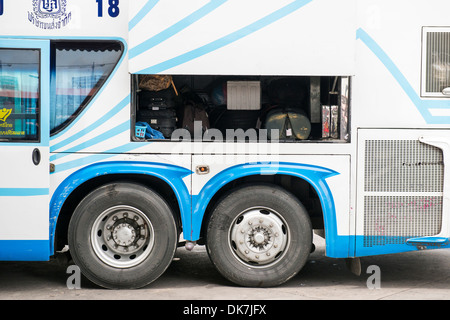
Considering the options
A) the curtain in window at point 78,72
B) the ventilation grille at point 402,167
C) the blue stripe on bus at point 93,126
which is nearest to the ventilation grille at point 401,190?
the ventilation grille at point 402,167

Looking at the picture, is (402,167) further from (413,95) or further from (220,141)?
(220,141)

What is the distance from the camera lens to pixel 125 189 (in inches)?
242

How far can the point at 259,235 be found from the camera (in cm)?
621

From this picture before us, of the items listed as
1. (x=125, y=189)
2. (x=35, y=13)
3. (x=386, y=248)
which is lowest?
(x=386, y=248)

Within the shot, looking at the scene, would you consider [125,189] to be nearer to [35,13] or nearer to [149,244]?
[149,244]

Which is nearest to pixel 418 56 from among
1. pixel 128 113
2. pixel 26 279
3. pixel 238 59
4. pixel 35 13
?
pixel 238 59

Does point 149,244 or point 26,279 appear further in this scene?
point 26,279

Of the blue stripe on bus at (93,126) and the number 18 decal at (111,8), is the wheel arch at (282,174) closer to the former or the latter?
the blue stripe on bus at (93,126)

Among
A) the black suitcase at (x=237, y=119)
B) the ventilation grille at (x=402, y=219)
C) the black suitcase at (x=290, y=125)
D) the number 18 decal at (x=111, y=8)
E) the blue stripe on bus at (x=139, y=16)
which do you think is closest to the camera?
the blue stripe on bus at (x=139, y=16)

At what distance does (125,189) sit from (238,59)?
1.67 metres

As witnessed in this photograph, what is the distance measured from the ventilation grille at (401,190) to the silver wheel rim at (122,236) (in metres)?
2.19

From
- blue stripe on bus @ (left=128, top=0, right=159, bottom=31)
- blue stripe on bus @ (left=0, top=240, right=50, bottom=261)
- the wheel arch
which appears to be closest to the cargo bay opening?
the wheel arch

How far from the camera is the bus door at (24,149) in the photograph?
604 cm

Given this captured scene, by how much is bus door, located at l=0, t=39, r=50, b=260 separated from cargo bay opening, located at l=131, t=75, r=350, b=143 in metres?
0.90
